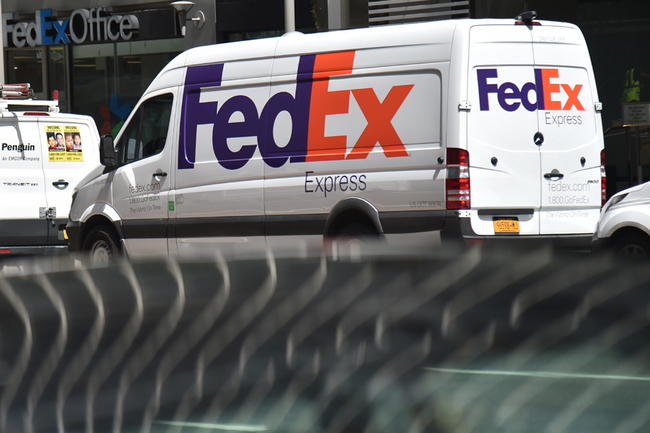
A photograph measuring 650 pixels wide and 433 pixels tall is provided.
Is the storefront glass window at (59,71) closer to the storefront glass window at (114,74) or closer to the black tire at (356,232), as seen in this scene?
the storefront glass window at (114,74)

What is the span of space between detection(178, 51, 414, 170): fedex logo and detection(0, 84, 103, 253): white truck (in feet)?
6.14

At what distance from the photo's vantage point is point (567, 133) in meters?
7.46

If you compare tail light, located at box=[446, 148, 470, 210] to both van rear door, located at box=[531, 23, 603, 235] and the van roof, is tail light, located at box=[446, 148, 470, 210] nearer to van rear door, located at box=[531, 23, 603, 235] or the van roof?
van rear door, located at box=[531, 23, 603, 235]

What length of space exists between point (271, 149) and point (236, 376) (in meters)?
6.56

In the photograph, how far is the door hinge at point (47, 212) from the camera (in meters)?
10.2

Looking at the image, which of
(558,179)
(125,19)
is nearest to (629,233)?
(558,179)

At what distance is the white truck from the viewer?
10.0m

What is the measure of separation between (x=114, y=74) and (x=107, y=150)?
12.0 m

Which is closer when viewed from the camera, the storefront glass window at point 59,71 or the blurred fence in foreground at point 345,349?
the blurred fence in foreground at point 345,349

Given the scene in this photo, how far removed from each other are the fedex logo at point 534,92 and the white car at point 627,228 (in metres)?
0.90

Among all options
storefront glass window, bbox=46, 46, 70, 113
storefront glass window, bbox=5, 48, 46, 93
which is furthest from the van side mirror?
storefront glass window, bbox=5, 48, 46, 93

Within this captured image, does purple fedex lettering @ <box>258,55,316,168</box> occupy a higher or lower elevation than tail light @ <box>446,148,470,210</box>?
higher

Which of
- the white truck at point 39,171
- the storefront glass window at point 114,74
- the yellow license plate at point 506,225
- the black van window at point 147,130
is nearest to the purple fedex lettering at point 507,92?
the yellow license plate at point 506,225

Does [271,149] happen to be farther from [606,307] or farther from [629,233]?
[606,307]
